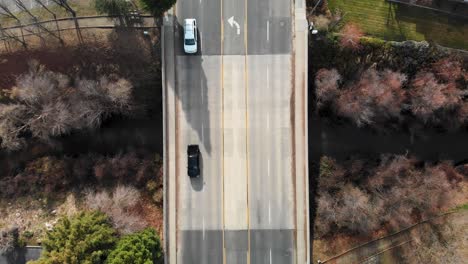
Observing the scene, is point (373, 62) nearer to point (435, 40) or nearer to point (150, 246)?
point (435, 40)

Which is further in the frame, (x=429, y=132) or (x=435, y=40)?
(x=429, y=132)

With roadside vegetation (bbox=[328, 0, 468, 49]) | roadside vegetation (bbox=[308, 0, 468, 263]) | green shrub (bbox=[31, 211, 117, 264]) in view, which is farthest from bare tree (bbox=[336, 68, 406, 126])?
green shrub (bbox=[31, 211, 117, 264])

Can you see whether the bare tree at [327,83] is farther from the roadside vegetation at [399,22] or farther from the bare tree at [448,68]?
the bare tree at [448,68]

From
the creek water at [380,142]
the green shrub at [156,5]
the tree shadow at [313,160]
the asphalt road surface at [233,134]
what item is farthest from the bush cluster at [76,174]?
the creek water at [380,142]

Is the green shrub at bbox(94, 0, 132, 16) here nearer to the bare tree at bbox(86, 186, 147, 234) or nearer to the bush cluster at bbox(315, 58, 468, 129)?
the bare tree at bbox(86, 186, 147, 234)

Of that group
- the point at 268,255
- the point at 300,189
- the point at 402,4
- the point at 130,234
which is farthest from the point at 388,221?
the point at 130,234
